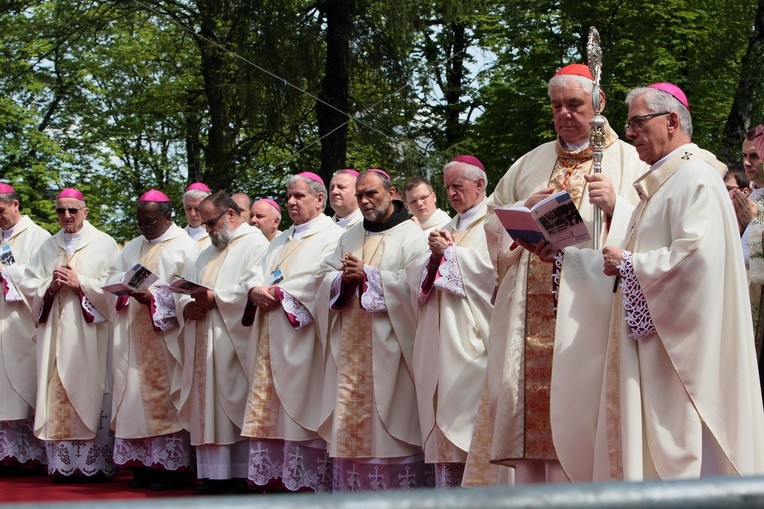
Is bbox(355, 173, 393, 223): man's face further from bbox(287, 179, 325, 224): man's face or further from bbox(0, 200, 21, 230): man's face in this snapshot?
bbox(0, 200, 21, 230): man's face

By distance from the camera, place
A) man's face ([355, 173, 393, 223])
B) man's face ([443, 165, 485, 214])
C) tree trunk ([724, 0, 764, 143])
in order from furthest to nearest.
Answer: tree trunk ([724, 0, 764, 143]) → man's face ([355, 173, 393, 223]) → man's face ([443, 165, 485, 214])

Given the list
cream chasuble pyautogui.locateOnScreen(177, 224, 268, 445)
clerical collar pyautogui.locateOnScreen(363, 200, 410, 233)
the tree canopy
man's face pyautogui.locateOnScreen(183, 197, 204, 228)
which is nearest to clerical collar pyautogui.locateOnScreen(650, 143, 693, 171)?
clerical collar pyautogui.locateOnScreen(363, 200, 410, 233)

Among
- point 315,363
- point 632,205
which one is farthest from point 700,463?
point 315,363

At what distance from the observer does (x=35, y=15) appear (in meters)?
26.8

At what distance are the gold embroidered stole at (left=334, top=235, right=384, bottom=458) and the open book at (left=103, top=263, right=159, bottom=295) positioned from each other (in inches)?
77.4

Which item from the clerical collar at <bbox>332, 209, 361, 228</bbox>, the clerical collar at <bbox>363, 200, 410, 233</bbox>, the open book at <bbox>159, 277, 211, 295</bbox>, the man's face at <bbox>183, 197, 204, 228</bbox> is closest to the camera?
the clerical collar at <bbox>363, 200, 410, 233</bbox>

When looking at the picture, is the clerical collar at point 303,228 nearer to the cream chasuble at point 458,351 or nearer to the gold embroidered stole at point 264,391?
the gold embroidered stole at point 264,391

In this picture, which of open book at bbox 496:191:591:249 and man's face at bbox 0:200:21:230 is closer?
open book at bbox 496:191:591:249

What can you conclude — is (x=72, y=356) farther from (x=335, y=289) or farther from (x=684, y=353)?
(x=684, y=353)

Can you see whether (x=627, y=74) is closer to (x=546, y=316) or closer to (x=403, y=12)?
(x=403, y=12)

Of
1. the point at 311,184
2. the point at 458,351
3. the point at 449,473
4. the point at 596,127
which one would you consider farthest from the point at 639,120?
the point at 311,184

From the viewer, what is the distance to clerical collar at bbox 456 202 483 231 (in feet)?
27.1

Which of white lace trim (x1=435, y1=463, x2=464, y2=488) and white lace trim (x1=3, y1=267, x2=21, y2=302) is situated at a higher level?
white lace trim (x1=3, y1=267, x2=21, y2=302)

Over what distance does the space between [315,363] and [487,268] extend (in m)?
2.08
